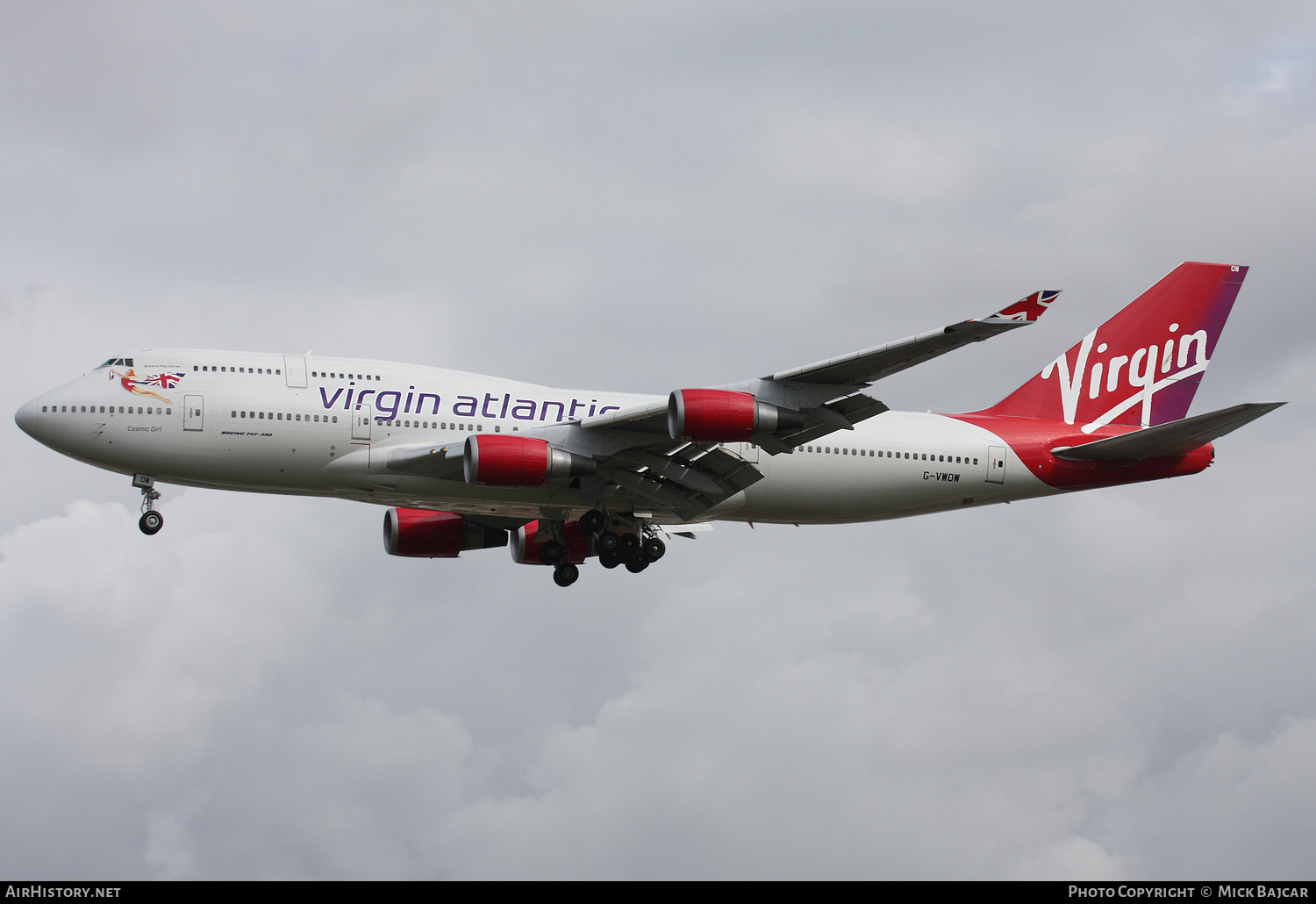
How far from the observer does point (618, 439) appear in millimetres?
36812

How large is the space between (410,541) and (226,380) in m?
9.75

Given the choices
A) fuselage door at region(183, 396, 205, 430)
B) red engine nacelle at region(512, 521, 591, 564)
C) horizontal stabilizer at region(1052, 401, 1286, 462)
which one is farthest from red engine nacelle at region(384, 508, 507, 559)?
horizontal stabilizer at region(1052, 401, 1286, 462)

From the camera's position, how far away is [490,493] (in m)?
37.4

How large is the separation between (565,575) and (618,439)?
21.3 feet

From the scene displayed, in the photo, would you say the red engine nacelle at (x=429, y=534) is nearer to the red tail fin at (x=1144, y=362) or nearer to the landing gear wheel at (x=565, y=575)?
the landing gear wheel at (x=565, y=575)

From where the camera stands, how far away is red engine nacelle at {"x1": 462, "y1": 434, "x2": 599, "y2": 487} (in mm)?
35094

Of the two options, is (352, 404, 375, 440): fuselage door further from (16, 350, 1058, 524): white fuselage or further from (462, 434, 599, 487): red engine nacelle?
(462, 434, 599, 487): red engine nacelle

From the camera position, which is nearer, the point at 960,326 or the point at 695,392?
the point at 960,326

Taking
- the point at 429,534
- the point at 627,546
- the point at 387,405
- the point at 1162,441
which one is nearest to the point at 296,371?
the point at 387,405

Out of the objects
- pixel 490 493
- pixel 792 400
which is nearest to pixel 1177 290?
pixel 792 400

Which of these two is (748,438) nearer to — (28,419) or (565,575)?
(565,575)

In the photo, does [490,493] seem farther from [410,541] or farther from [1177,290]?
[1177,290]
